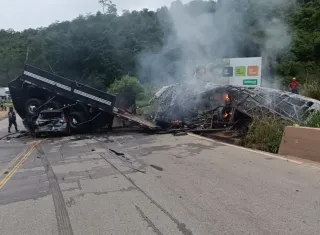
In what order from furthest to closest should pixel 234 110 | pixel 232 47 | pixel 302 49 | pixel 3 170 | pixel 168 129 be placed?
pixel 302 49 < pixel 232 47 < pixel 168 129 < pixel 234 110 < pixel 3 170

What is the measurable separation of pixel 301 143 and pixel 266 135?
82.2 inches

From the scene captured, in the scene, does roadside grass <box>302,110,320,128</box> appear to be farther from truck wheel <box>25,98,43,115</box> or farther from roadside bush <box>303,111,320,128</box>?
truck wheel <box>25,98,43,115</box>

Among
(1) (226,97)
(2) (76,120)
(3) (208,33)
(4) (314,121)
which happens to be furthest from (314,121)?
(3) (208,33)

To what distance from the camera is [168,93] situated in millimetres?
19094

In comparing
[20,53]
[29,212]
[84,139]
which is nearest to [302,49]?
[84,139]

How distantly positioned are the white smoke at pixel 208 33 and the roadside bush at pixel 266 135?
5.94 metres

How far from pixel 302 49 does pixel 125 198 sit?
2868 centimetres

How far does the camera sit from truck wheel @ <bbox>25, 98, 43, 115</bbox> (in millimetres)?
18278

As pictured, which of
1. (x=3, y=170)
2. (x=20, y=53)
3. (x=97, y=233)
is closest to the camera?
(x=97, y=233)

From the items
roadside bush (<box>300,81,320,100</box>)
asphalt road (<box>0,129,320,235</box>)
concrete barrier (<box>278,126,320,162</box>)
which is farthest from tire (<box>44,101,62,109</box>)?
concrete barrier (<box>278,126,320,162</box>)

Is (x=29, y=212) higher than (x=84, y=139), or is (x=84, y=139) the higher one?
(x=29, y=212)

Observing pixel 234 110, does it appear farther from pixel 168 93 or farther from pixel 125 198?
pixel 125 198

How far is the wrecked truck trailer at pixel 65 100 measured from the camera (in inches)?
700

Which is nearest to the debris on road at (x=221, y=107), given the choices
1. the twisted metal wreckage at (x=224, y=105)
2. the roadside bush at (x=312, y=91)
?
the twisted metal wreckage at (x=224, y=105)
